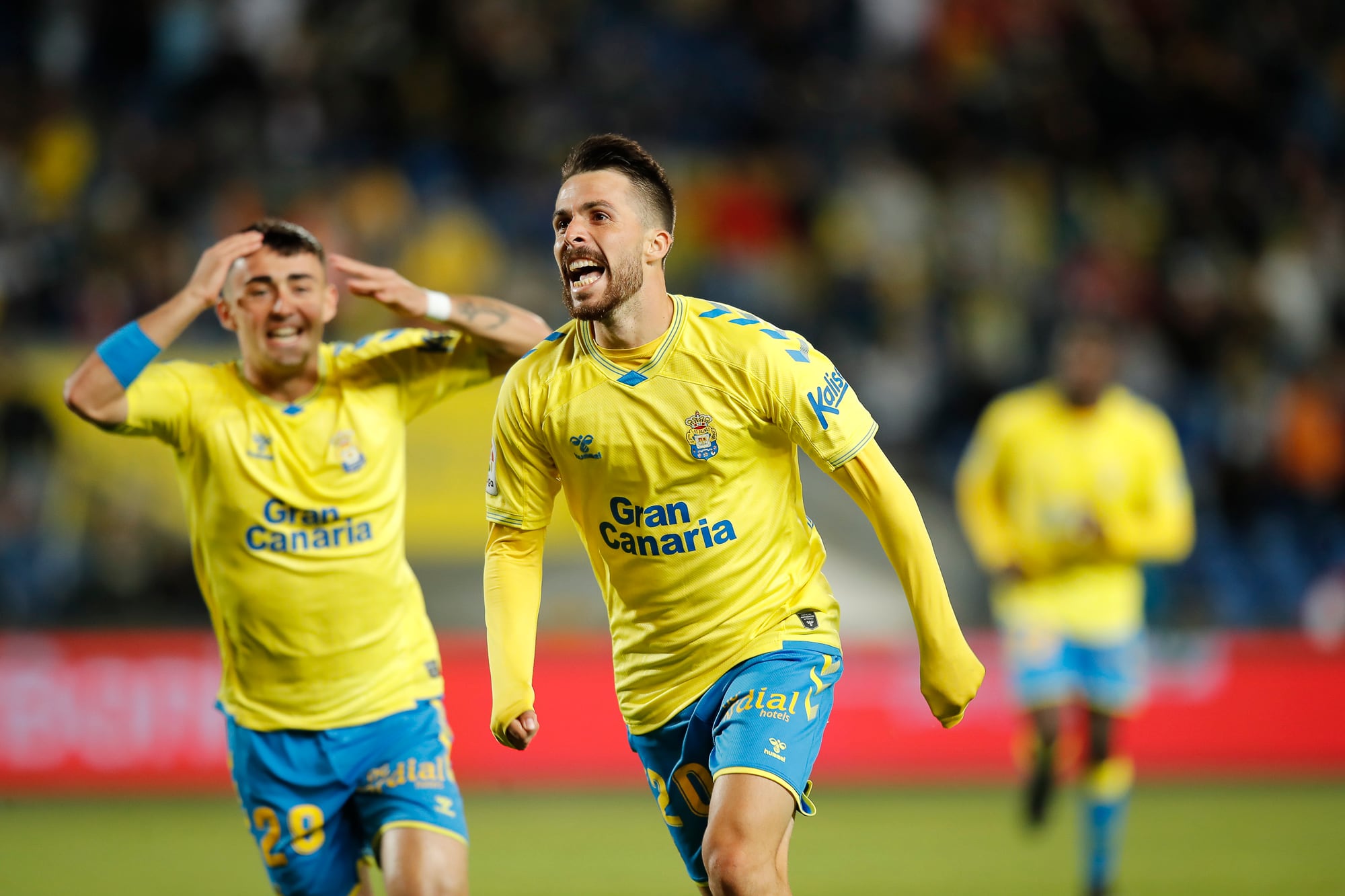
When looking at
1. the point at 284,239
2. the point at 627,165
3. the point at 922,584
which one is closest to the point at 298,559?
the point at 284,239

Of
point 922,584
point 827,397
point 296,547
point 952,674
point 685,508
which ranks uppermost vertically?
point 827,397

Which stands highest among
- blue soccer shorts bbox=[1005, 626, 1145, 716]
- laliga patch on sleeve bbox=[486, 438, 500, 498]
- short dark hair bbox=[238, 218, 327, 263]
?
short dark hair bbox=[238, 218, 327, 263]

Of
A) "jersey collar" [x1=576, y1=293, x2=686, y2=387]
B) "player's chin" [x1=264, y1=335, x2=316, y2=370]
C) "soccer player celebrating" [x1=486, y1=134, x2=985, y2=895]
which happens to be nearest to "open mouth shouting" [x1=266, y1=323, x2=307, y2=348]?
"player's chin" [x1=264, y1=335, x2=316, y2=370]

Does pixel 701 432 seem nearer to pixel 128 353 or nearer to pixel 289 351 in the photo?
pixel 289 351

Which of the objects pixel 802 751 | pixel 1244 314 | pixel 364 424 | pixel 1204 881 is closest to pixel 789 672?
pixel 802 751

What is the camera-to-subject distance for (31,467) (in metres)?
11.7

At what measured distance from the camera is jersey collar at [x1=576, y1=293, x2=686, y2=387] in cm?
449

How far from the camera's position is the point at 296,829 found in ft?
16.8

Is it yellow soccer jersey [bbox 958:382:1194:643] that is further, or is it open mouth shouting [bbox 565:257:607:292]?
yellow soccer jersey [bbox 958:382:1194:643]

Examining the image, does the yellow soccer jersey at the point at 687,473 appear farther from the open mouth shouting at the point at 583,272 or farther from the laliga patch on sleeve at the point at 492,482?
the open mouth shouting at the point at 583,272

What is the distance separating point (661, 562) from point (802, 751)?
27.5 inches

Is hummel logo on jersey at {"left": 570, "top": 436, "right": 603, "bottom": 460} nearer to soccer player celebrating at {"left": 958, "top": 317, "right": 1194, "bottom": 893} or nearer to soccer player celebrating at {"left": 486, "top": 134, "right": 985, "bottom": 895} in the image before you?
soccer player celebrating at {"left": 486, "top": 134, "right": 985, "bottom": 895}

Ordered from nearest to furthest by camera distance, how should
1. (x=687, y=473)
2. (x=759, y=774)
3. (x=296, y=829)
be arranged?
(x=759, y=774) → (x=687, y=473) → (x=296, y=829)

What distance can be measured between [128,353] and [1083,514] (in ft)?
18.6
